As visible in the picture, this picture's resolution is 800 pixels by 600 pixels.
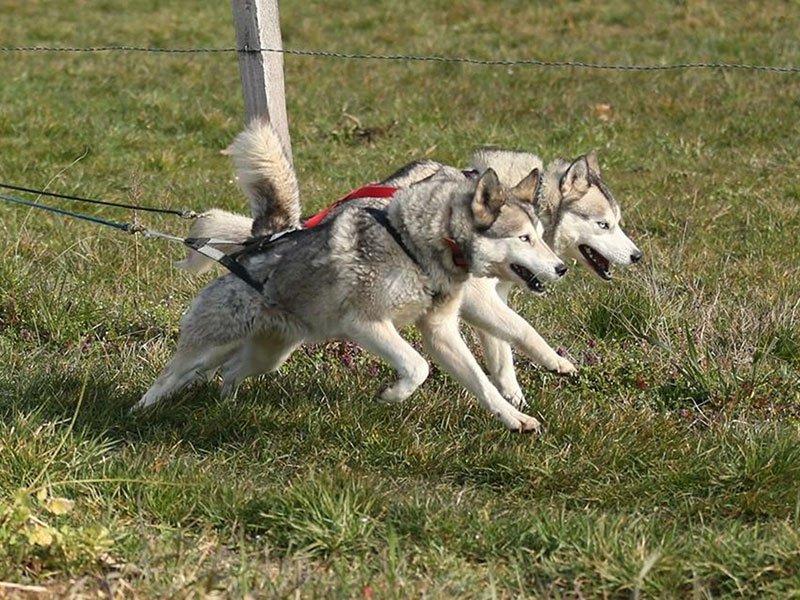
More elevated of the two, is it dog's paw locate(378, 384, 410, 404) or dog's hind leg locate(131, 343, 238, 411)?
dog's paw locate(378, 384, 410, 404)

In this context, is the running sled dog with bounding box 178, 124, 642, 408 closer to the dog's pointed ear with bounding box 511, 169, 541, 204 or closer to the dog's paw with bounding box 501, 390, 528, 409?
the dog's paw with bounding box 501, 390, 528, 409

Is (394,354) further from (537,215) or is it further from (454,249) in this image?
(537,215)

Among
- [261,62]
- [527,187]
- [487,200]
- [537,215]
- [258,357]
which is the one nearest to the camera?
[487,200]

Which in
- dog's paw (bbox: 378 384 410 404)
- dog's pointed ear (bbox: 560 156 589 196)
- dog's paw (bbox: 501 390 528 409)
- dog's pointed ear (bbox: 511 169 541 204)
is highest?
dog's pointed ear (bbox: 511 169 541 204)

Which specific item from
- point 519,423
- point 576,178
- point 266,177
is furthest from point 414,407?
point 576,178

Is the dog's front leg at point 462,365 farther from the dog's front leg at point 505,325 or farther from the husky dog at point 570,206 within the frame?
the husky dog at point 570,206

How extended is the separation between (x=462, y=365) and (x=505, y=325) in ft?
1.44

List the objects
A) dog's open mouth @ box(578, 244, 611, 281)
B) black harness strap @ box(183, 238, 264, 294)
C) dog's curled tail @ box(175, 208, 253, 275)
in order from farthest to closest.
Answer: dog's open mouth @ box(578, 244, 611, 281)
dog's curled tail @ box(175, 208, 253, 275)
black harness strap @ box(183, 238, 264, 294)

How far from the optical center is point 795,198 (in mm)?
9180

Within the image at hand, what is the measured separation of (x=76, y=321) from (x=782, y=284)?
389 centimetres

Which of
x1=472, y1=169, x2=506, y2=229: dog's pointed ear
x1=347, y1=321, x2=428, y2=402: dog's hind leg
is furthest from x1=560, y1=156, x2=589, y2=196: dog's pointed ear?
x1=347, y1=321, x2=428, y2=402: dog's hind leg

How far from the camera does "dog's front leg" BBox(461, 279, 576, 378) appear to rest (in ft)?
18.0

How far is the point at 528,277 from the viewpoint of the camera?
514cm

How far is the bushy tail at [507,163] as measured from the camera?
640cm
